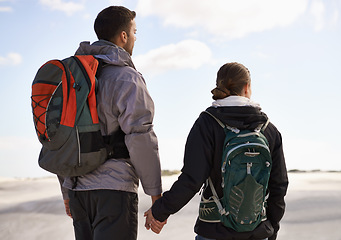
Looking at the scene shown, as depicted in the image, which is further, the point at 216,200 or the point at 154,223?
the point at 154,223

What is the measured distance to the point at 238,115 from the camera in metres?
3.16

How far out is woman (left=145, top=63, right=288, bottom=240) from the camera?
3.13 metres

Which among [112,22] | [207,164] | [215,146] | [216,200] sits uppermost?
[112,22]

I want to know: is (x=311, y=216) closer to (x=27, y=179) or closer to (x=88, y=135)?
(x=88, y=135)

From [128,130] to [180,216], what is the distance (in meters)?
4.00

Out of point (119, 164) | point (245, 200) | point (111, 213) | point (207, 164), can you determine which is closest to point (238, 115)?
point (207, 164)

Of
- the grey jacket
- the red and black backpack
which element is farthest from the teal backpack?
the red and black backpack

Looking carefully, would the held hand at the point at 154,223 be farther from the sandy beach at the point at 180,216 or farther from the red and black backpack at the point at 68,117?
the sandy beach at the point at 180,216

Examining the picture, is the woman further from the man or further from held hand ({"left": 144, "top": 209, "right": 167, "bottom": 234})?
the man

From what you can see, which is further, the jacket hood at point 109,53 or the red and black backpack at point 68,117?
the jacket hood at point 109,53

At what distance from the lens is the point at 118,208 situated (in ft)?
11.1

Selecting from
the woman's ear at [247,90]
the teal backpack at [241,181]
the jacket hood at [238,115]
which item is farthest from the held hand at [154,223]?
the woman's ear at [247,90]

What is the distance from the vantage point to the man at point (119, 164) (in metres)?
3.39

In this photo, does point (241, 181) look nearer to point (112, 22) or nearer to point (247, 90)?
point (247, 90)
